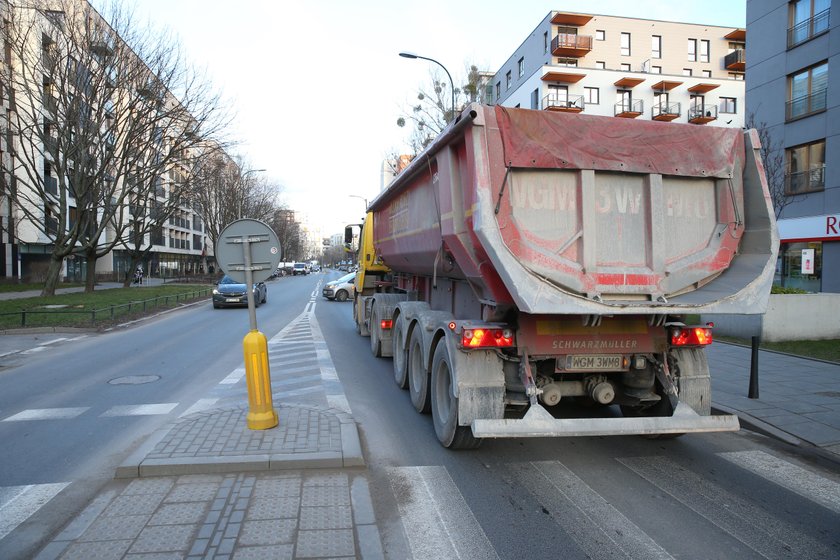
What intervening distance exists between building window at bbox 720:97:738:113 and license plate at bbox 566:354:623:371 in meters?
49.1

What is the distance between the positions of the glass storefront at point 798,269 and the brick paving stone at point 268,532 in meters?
20.3

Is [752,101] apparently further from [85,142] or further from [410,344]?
[85,142]

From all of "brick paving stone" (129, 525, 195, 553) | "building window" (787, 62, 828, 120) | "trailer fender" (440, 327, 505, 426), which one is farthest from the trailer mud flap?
"building window" (787, 62, 828, 120)

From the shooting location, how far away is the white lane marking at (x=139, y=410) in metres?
6.67

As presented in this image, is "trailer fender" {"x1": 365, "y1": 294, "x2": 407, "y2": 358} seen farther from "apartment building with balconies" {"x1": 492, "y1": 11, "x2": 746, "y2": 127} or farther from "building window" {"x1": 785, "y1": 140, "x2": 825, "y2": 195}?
"apartment building with balconies" {"x1": 492, "y1": 11, "x2": 746, "y2": 127}

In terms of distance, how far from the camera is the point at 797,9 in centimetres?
2095

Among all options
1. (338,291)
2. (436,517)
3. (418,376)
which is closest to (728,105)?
(338,291)

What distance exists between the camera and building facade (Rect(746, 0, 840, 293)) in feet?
62.3

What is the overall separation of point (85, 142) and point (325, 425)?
22.6 meters

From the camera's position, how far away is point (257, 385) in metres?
5.54

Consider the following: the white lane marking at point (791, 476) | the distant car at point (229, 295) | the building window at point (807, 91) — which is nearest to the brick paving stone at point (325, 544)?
the white lane marking at point (791, 476)

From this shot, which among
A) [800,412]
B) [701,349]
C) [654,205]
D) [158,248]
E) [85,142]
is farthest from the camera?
[158,248]

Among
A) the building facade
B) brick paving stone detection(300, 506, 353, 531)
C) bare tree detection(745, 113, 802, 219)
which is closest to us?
brick paving stone detection(300, 506, 353, 531)

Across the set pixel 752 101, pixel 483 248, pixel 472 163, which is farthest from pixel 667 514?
pixel 752 101
